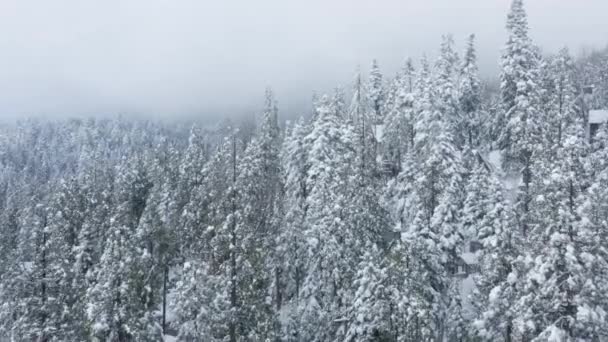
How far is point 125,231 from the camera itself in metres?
34.0

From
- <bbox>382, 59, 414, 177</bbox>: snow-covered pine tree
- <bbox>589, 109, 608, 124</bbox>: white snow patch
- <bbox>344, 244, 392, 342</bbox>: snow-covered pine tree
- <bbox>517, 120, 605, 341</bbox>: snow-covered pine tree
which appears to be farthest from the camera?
<bbox>589, 109, 608, 124</bbox>: white snow patch

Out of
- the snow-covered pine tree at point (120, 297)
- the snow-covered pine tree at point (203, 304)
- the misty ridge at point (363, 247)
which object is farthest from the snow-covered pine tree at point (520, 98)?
the snow-covered pine tree at point (120, 297)

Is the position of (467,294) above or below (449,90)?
below

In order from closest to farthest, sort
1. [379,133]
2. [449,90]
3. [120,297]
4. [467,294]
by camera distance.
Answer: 1. [120,297]
2. [467,294]
3. [449,90]
4. [379,133]

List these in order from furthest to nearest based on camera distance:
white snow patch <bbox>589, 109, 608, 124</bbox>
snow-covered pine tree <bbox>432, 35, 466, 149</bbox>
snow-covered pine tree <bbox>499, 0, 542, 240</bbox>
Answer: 1. white snow patch <bbox>589, 109, 608, 124</bbox>
2. snow-covered pine tree <bbox>432, 35, 466, 149</bbox>
3. snow-covered pine tree <bbox>499, 0, 542, 240</bbox>

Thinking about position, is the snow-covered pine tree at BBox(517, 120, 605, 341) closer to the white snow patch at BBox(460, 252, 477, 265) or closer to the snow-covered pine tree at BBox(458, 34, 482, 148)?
the white snow patch at BBox(460, 252, 477, 265)

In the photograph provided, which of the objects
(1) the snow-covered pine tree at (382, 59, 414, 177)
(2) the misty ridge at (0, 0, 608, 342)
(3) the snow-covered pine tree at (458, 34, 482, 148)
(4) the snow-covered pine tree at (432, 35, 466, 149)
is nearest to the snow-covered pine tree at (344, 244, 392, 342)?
(2) the misty ridge at (0, 0, 608, 342)

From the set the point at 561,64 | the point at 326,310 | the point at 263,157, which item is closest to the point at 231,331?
the point at 326,310

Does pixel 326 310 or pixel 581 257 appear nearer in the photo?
pixel 581 257

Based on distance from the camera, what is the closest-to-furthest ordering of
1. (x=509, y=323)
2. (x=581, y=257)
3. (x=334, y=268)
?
(x=581, y=257) < (x=509, y=323) < (x=334, y=268)

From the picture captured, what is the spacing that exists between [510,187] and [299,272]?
2209 cm

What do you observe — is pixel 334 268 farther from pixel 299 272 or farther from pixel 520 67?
pixel 520 67

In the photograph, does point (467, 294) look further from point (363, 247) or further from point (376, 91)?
point (376, 91)

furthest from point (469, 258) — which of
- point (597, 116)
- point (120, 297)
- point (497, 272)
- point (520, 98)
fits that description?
point (120, 297)
